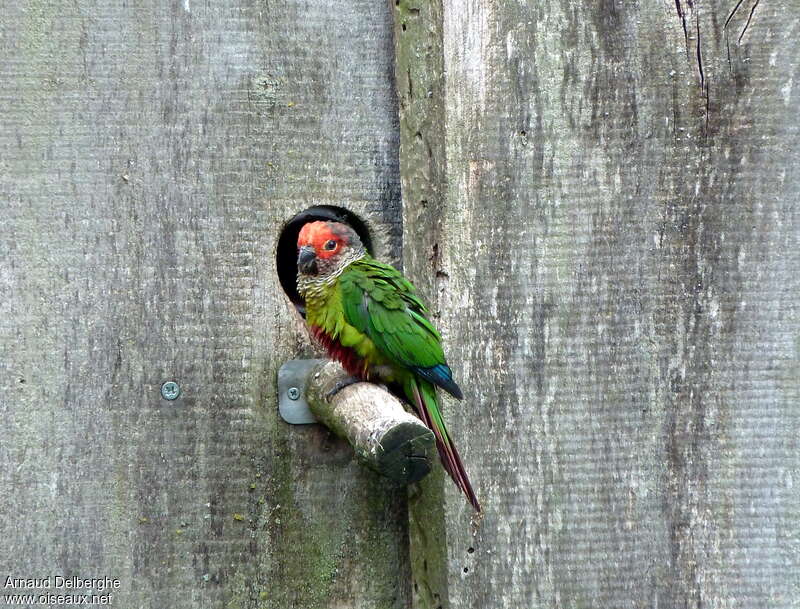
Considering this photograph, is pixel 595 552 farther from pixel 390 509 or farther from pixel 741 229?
pixel 741 229

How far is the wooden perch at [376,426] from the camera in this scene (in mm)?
1561

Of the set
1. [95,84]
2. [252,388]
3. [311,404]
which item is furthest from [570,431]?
[95,84]

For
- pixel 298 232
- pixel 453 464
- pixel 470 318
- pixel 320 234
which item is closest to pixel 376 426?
pixel 453 464

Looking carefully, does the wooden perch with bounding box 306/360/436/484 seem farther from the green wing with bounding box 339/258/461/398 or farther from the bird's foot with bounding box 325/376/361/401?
the green wing with bounding box 339/258/461/398

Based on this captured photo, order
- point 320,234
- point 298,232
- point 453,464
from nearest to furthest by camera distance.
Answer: point 453,464
point 320,234
point 298,232

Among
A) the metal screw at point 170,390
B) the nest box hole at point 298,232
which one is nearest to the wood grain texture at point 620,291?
the nest box hole at point 298,232

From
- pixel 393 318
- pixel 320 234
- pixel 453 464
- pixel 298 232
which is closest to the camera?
pixel 453 464

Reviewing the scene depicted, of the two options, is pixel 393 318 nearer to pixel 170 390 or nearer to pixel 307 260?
pixel 307 260

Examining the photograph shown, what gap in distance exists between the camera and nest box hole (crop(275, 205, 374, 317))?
2084mm

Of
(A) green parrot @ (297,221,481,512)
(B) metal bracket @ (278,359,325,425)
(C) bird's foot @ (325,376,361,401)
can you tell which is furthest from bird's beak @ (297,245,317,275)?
(C) bird's foot @ (325,376,361,401)

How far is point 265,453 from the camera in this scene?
194 centimetres

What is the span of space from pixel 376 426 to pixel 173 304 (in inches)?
23.9

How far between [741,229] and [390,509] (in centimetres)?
101

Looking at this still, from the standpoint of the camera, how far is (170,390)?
6.26ft
